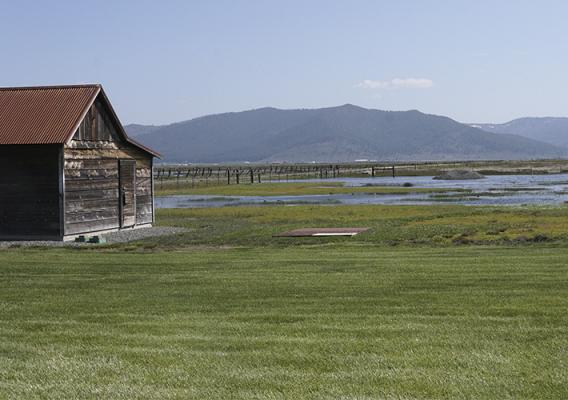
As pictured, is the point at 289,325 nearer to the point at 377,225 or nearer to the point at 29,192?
the point at 29,192

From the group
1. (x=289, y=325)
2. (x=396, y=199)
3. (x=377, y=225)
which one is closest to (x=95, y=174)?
(x=377, y=225)

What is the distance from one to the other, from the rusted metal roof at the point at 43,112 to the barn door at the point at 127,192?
2.30m

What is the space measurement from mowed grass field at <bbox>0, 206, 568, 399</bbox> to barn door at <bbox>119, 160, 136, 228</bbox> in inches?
555

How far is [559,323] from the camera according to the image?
37.9ft

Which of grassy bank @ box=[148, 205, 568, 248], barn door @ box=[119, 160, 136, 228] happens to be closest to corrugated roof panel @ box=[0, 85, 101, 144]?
barn door @ box=[119, 160, 136, 228]

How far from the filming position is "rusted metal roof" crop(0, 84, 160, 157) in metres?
33.2

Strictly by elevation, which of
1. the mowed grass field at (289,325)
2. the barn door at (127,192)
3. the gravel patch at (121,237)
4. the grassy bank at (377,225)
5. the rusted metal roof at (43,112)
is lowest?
the gravel patch at (121,237)

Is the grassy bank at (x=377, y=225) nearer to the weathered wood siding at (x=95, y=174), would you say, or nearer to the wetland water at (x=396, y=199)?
the weathered wood siding at (x=95, y=174)

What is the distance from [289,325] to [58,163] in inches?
916

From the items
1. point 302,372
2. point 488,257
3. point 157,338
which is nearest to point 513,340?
point 302,372

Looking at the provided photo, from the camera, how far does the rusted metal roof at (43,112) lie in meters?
33.2

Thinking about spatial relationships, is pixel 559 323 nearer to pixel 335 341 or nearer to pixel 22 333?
pixel 335 341

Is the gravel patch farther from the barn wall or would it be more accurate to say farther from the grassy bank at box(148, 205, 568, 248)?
the grassy bank at box(148, 205, 568, 248)

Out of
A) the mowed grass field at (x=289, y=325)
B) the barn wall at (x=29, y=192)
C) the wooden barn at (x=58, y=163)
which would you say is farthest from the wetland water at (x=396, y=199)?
the mowed grass field at (x=289, y=325)
